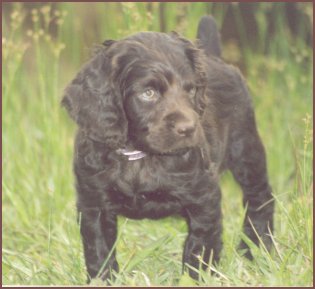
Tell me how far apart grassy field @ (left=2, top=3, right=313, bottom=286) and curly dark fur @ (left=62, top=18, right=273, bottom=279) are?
0.60 feet

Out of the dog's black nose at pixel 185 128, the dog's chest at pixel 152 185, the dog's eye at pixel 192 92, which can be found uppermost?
the dog's eye at pixel 192 92

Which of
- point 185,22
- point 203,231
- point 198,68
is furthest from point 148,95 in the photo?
point 185,22

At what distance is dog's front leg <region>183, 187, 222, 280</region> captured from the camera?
3.69 meters

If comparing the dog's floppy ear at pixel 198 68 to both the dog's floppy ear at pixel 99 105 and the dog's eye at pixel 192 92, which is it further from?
the dog's floppy ear at pixel 99 105

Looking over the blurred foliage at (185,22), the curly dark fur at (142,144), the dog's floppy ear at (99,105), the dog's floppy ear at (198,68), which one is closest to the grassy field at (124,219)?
the blurred foliage at (185,22)

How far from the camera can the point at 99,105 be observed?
3.61 meters

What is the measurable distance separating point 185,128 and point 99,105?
1.67ft

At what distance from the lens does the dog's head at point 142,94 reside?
11.3 feet

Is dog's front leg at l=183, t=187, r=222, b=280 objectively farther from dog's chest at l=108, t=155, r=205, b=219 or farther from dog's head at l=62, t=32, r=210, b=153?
dog's head at l=62, t=32, r=210, b=153

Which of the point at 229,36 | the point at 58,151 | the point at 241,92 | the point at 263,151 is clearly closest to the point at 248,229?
the point at 263,151

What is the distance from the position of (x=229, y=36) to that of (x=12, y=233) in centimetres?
505

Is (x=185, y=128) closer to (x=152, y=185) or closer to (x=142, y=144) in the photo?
(x=142, y=144)

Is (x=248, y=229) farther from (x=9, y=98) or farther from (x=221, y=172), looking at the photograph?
(x=9, y=98)

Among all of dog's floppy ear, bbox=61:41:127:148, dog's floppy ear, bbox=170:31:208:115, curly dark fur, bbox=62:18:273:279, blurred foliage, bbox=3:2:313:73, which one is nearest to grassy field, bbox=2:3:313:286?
blurred foliage, bbox=3:2:313:73
